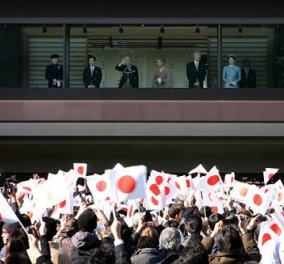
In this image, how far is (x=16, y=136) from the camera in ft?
94.4

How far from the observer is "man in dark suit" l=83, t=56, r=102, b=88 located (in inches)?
1091

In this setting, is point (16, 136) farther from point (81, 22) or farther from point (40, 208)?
point (40, 208)

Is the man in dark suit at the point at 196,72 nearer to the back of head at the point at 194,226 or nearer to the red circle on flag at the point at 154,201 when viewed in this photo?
the red circle on flag at the point at 154,201

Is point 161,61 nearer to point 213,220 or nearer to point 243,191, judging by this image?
point 243,191

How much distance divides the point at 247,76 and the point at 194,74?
5.30ft

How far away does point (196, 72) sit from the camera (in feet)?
92.1

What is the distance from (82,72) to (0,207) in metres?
19.8

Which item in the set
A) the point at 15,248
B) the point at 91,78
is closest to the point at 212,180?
the point at 15,248

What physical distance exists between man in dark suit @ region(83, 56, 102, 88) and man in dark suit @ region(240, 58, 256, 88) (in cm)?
423

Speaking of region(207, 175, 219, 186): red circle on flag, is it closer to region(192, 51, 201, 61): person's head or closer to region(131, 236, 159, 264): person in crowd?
region(131, 236, 159, 264): person in crowd

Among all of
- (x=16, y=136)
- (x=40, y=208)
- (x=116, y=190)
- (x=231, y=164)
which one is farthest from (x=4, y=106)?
(x=116, y=190)

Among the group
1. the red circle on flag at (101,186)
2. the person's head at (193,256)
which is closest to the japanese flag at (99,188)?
the red circle on flag at (101,186)

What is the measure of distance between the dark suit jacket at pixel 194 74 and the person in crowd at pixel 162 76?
0.56m

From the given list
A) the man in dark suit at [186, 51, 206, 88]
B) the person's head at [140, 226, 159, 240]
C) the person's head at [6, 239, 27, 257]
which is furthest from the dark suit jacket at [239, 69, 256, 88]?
the person's head at [6, 239, 27, 257]
